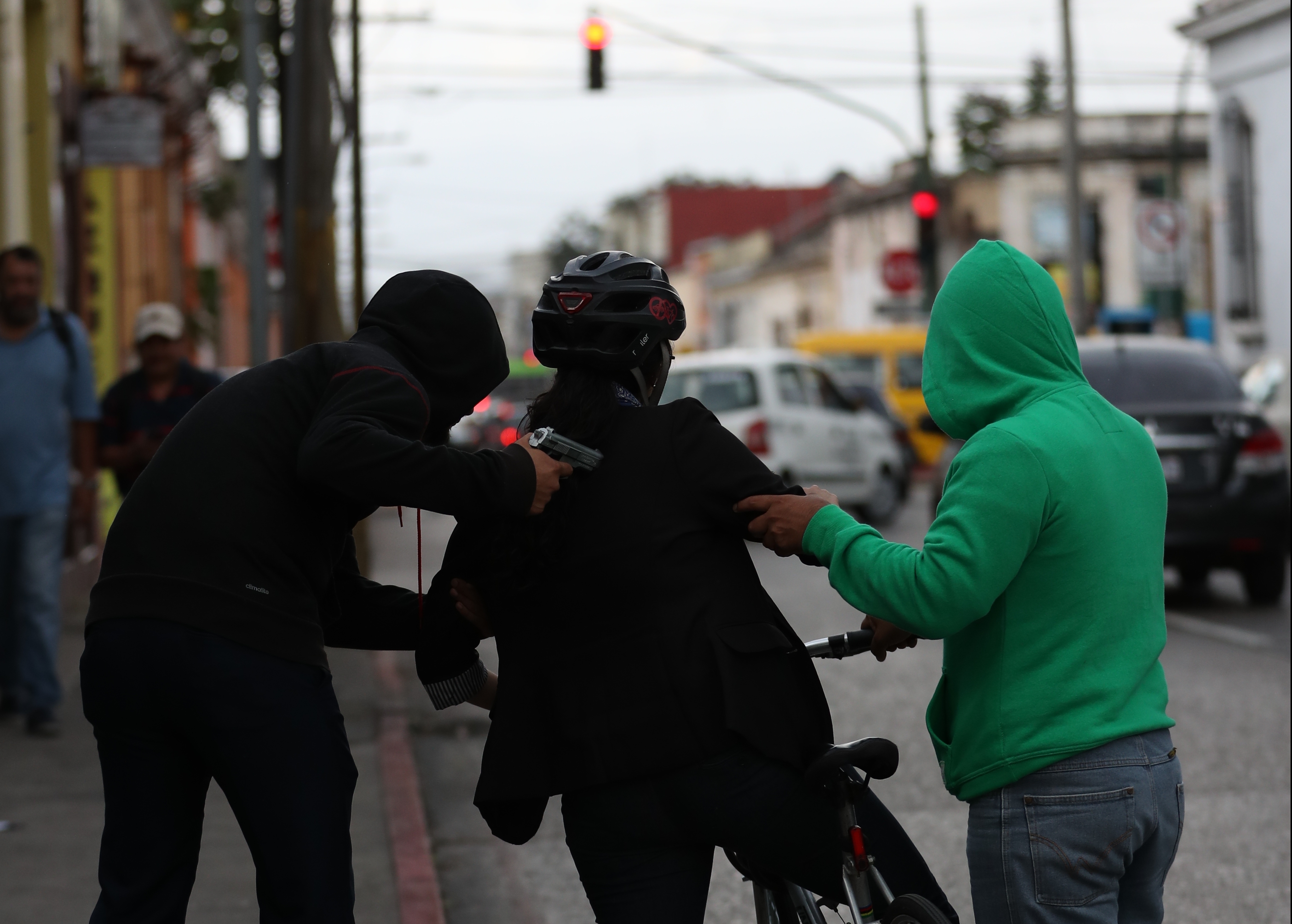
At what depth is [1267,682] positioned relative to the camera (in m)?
8.79

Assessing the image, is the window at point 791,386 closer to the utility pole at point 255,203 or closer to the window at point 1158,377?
the utility pole at point 255,203

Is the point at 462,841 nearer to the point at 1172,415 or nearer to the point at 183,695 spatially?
the point at 183,695

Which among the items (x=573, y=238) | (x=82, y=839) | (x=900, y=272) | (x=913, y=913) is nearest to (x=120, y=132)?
(x=82, y=839)

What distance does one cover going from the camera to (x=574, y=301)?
9.60ft

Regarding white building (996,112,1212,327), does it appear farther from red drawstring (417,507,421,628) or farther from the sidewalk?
red drawstring (417,507,421,628)

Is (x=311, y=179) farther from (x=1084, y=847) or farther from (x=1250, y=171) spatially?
(x=1250, y=171)

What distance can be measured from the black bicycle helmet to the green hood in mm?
452

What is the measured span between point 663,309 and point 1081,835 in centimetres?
110

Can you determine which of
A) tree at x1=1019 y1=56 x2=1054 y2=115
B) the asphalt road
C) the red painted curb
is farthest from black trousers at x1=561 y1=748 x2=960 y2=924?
tree at x1=1019 y1=56 x2=1054 y2=115

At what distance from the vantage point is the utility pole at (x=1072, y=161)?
23172 millimetres

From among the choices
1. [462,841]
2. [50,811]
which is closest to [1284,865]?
[462,841]

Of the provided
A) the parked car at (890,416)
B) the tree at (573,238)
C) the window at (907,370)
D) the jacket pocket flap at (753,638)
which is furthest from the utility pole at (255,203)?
the tree at (573,238)

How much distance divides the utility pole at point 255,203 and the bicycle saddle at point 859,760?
471 inches

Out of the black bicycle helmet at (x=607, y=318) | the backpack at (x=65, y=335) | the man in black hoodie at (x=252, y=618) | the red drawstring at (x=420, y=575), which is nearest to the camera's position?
the black bicycle helmet at (x=607, y=318)
